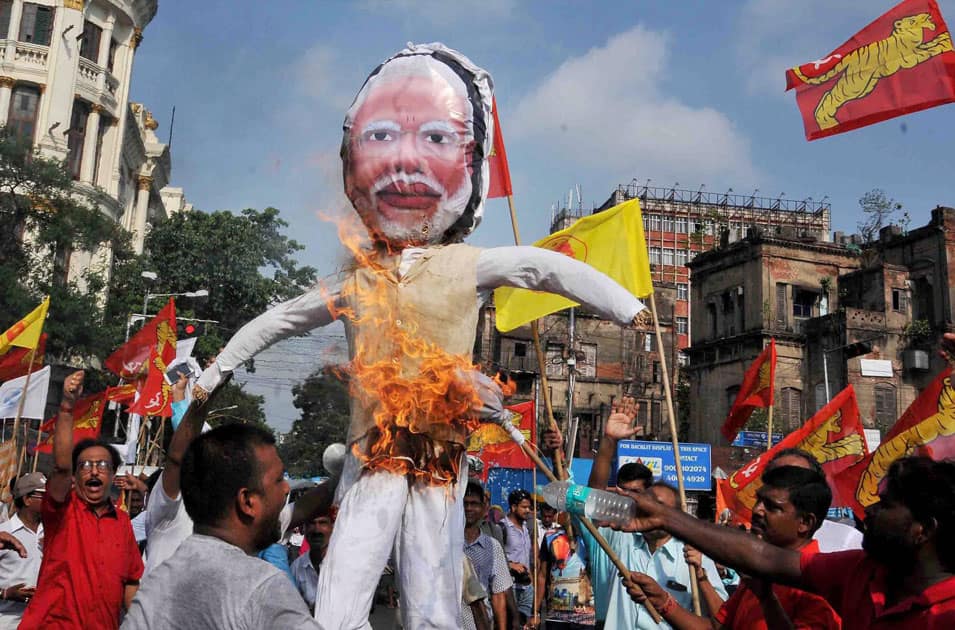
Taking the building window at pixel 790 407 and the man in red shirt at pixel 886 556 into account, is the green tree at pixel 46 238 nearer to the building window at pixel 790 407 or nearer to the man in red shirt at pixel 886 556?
the man in red shirt at pixel 886 556

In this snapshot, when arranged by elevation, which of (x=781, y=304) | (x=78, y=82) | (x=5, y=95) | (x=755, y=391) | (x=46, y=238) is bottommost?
(x=755, y=391)

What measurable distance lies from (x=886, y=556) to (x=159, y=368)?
12.7 metres

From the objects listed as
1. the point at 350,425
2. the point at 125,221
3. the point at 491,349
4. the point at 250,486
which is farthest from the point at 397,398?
the point at 491,349

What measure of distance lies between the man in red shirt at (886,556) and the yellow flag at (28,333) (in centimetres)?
1042

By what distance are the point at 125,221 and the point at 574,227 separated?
126 feet

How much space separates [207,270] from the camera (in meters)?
33.0

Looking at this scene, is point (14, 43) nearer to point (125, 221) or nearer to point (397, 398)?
point (125, 221)

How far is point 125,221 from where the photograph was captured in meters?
42.3

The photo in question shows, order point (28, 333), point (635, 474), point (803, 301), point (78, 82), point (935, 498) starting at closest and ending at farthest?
point (935, 498)
point (635, 474)
point (28, 333)
point (78, 82)
point (803, 301)

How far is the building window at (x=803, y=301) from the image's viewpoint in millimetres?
40312

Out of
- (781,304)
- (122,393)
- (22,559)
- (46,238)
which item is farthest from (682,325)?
(22,559)

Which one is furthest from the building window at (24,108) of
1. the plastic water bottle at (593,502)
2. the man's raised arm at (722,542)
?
the man's raised arm at (722,542)

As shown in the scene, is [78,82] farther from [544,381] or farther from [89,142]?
[544,381]

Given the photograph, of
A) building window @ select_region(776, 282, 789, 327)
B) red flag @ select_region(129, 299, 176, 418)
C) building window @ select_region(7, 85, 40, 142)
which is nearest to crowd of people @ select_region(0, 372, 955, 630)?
red flag @ select_region(129, 299, 176, 418)
